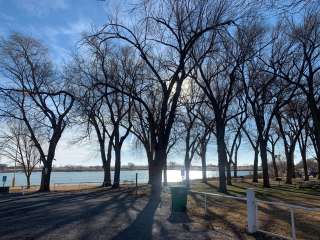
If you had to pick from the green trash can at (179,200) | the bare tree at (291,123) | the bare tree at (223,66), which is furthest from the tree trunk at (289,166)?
the green trash can at (179,200)

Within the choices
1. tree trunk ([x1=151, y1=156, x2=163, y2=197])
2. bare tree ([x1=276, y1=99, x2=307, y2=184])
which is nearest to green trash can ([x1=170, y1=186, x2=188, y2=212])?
tree trunk ([x1=151, y1=156, x2=163, y2=197])

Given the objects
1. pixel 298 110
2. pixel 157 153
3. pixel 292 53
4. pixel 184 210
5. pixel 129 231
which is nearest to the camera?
pixel 129 231

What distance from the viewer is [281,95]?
33594mm

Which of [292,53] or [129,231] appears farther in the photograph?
[292,53]

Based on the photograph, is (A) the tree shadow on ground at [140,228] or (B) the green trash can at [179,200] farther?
(B) the green trash can at [179,200]

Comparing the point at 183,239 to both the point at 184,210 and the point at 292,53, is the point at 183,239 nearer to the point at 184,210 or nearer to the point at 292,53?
the point at 184,210

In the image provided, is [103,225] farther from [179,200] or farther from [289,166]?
[289,166]

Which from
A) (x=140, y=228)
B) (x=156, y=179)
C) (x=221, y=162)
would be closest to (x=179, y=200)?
(x=140, y=228)

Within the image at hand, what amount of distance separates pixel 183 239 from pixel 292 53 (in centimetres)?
2349

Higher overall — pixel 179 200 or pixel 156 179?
pixel 156 179

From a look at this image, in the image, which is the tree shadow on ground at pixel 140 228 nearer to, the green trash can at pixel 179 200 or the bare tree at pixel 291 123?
the green trash can at pixel 179 200

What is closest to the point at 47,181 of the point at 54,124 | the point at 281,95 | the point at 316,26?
the point at 54,124

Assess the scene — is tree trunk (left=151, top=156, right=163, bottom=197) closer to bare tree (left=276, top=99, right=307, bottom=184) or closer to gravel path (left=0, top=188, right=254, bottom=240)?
gravel path (left=0, top=188, right=254, bottom=240)

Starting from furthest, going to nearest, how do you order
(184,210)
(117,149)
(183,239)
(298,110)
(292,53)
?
(298,110) → (117,149) → (292,53) → (184,210) → (183,239)
